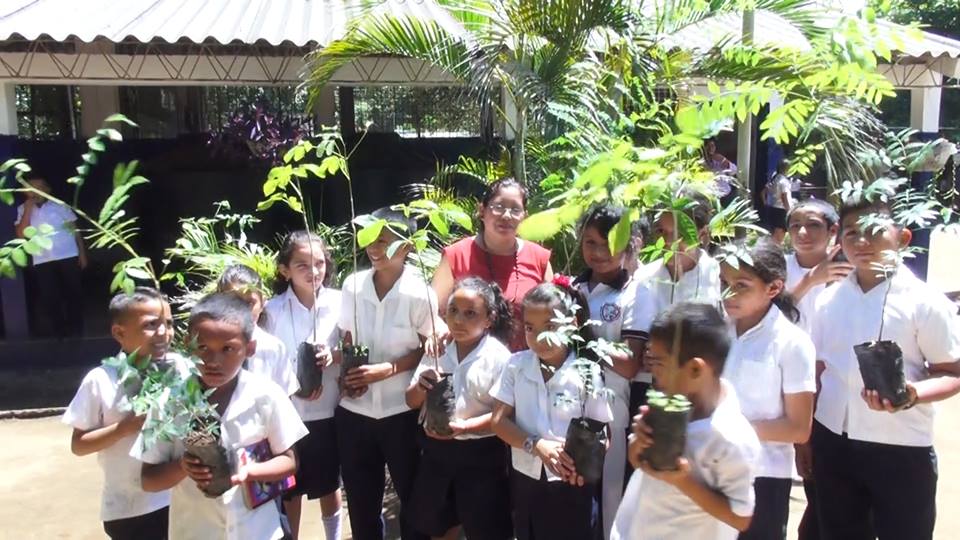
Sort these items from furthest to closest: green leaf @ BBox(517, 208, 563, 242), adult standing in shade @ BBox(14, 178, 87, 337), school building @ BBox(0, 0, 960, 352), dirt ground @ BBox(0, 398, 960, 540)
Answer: adult standing in shade @ BBox(14, 178, 87, 337)
school building @ BBox(0, 0, 960, 352)
dirt ground @ BBox(0, 398, 960, 540)
green leaf @ BBox(517, 208, 563, 242)

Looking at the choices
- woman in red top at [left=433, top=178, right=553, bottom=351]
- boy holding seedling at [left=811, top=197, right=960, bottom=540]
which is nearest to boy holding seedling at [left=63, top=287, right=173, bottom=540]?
woman in red top at [left=433, top=178, right=553, bottom=351]

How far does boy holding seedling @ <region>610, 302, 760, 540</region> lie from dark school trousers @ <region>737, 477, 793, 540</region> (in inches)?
22.0

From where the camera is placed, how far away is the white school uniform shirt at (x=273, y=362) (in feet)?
9.57

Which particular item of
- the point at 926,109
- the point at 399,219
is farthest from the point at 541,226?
the point at 926,109

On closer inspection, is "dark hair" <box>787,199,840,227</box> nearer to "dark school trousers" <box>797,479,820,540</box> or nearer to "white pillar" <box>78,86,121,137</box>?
"dark school trousers" <box>797,479,820,540</box>

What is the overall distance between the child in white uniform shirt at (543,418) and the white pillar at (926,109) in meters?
7.53

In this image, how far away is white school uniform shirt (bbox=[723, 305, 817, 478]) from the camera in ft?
7.95

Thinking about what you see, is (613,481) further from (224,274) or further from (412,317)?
(224,274)

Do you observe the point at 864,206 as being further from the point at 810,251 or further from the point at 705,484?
the point at 705,484

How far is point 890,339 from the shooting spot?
8.54 feet

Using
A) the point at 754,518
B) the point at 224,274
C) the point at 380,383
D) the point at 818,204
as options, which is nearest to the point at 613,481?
the point at 754,518

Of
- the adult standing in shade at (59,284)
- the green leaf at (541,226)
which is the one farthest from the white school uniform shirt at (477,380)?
the adult standing in shade at (59,284)

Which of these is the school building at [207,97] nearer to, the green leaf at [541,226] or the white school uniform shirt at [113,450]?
the white school uniform shirt at [113,450]

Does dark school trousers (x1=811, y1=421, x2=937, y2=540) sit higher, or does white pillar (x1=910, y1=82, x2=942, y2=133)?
white pillar (x1=910, y1=82, x2=942, y2=133)
